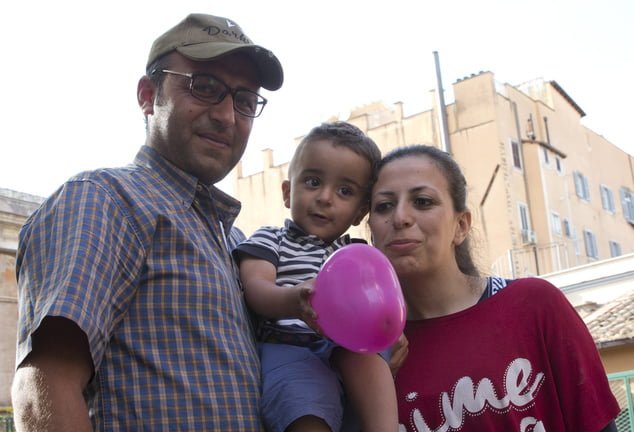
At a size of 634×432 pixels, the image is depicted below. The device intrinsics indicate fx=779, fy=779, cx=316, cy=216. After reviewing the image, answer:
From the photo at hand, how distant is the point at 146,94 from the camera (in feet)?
10.5

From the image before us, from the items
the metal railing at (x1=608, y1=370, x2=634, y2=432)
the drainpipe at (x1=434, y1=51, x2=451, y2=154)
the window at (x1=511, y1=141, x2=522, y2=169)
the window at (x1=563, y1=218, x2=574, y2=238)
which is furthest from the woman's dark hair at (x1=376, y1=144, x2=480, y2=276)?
the window at (x1=563, y1=218, x2=574, y2=238)

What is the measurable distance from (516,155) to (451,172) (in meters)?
29.5

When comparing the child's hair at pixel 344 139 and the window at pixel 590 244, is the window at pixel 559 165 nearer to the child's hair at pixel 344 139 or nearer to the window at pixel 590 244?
the window at pixel 590 244

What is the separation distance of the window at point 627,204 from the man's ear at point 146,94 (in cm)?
4088

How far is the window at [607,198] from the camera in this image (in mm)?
38594

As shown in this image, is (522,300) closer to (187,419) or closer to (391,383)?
(391,383)

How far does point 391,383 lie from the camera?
9.87 feet

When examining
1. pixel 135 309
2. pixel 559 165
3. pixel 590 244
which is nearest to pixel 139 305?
pixel 135 309

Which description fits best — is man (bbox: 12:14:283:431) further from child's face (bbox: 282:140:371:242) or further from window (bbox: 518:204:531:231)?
window (bbox: 518:204:531:231)

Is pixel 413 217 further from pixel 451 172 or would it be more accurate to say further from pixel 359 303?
pixel 359 303

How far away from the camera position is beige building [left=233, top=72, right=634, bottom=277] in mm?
30922

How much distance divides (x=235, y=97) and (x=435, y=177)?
1.10 metres

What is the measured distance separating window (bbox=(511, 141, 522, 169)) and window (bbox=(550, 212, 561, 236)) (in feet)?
8.39

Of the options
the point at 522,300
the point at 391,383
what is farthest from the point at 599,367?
the point at 391,383
